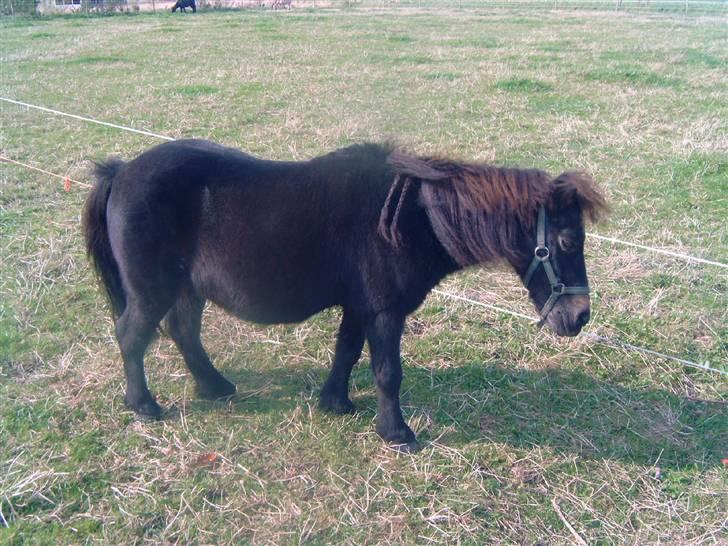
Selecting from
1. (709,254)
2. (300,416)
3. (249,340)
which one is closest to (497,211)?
(300,416)

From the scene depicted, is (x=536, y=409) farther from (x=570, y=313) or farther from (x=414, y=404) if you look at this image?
(x=570, y=313)

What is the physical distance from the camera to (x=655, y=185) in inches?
281

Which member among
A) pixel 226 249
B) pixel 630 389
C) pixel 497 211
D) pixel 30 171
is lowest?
pixel 630 389

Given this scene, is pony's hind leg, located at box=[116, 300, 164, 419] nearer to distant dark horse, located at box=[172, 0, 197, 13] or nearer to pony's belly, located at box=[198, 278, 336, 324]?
pony's belly, located at box=[198, 278, 336, 324]

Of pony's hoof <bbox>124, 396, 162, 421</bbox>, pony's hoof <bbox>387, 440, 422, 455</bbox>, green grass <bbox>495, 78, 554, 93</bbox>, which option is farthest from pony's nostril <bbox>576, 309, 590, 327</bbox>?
green grass <bbox>495, 78, 554, 93</bbox>

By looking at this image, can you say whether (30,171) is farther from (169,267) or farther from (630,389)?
(630,389)

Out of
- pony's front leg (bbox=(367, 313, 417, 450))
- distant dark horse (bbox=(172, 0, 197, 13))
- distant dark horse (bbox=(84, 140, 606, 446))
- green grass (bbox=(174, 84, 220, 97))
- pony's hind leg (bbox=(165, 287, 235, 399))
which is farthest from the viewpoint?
distant dark horse (bbox=(172, 0, 197, 13))

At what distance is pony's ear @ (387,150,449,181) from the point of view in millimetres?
3154

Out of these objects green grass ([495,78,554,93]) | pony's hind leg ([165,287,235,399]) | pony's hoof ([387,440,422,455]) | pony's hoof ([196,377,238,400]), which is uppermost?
green grass ([495,78,554,93])

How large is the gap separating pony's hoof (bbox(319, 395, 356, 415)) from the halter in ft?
4.36

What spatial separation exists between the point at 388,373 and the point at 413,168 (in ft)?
3.74

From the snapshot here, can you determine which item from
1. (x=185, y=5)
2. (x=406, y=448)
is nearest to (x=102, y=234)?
(x=406, y=448)

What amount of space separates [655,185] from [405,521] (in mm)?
5717

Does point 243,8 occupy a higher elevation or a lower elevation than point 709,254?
higher
